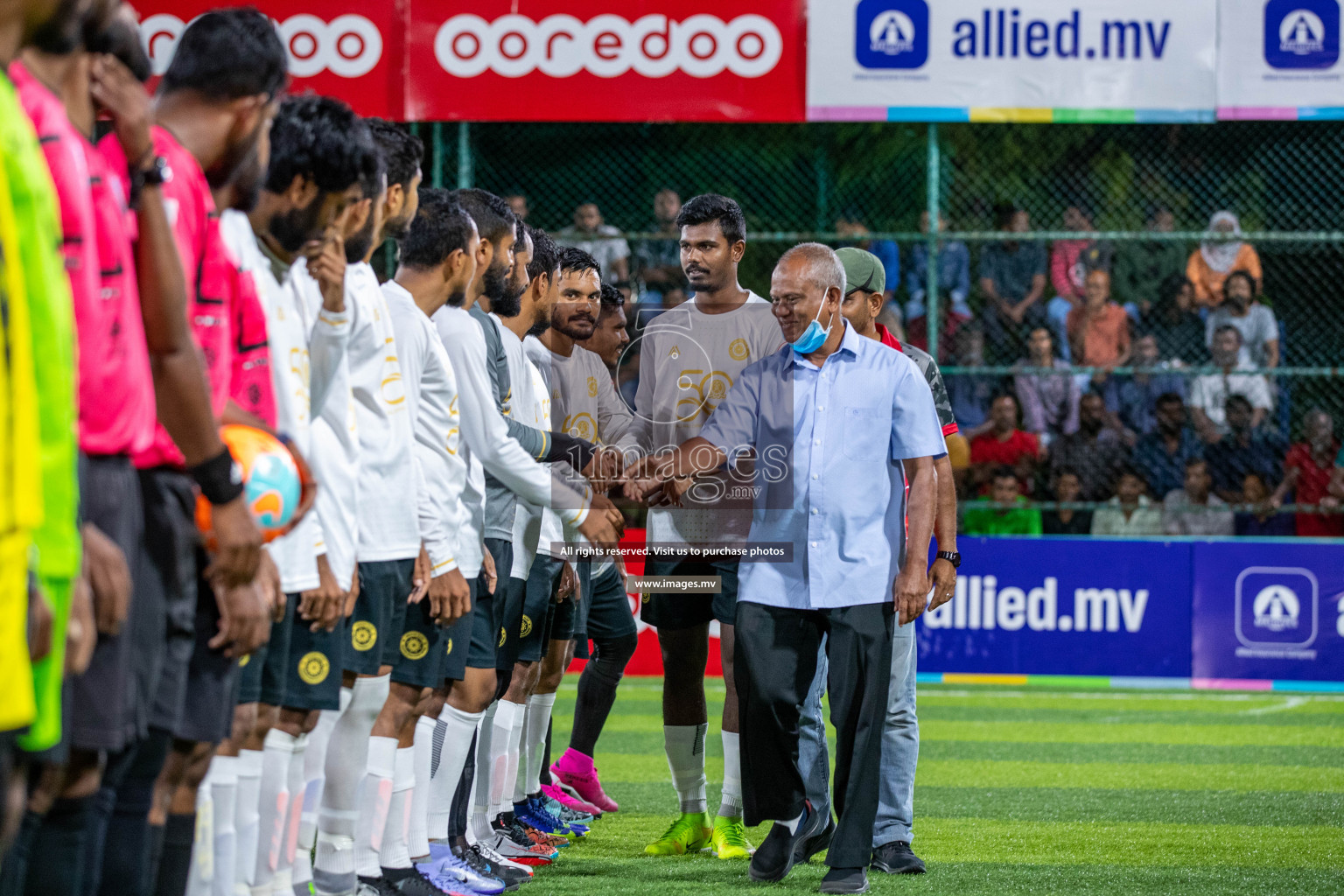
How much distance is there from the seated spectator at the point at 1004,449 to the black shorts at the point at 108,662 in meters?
11.7

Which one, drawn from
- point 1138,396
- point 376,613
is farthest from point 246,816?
point 1138,396

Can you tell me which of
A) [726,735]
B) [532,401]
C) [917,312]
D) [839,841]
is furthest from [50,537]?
[917,312]

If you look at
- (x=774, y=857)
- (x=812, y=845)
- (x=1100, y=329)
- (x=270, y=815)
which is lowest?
(x=812, y=845)

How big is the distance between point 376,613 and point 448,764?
1.20 meters

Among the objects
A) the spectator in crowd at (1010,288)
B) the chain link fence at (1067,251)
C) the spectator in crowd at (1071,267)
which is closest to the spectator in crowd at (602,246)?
the chain link fence at (1067,251)

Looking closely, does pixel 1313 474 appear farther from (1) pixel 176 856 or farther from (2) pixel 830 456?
(1) pixel 176 856

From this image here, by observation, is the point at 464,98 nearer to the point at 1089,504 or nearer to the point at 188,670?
the point at 1089,504

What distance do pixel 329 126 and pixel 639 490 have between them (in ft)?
8.94

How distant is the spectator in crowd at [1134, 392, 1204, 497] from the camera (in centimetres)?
1376

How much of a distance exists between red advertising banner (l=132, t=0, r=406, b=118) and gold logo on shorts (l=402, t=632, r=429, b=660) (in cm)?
914

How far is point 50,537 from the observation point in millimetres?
2162

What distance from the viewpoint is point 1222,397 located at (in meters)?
13.7

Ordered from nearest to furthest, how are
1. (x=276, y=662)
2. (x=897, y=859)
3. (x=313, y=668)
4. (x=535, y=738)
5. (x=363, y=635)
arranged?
(x=276, y=662)
(x=313, y=668)
(x=363, y=635)
(x=897, y=859)
(x=535, y=738)

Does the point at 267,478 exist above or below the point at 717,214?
below
